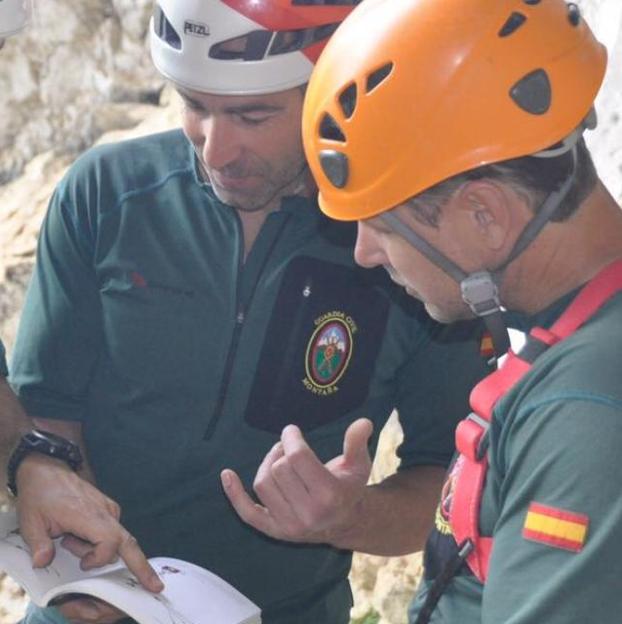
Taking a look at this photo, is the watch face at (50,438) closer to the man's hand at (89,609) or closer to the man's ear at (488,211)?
the man's hand at (89,609)

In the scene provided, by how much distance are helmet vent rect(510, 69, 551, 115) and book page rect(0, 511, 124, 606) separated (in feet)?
4.23

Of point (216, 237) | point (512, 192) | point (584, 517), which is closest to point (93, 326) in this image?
point (216, 237)

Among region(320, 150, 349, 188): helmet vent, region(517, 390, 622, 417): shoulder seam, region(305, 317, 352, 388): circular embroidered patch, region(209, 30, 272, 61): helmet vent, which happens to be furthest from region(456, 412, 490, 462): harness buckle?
region(209, 30, 272, 61): helmet vent

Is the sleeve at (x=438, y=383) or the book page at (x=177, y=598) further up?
the sleeve at (x=438, y=383)

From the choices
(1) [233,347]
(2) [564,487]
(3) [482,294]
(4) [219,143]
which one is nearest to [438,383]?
(1) [233,347]

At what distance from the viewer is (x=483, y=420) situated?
202 cm

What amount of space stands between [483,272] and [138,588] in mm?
1006

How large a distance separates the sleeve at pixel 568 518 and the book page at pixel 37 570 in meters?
1.10

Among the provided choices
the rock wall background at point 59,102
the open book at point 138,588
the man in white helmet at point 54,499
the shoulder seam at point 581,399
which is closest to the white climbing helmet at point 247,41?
the man in white helmet at point 54,499

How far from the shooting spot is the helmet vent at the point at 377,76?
1.99 m

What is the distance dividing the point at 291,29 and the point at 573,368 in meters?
1.21

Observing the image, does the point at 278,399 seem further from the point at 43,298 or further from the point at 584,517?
the point at 584,517

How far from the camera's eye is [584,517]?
1683 mm

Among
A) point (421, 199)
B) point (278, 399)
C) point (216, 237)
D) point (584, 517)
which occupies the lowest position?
point (278, 399)
